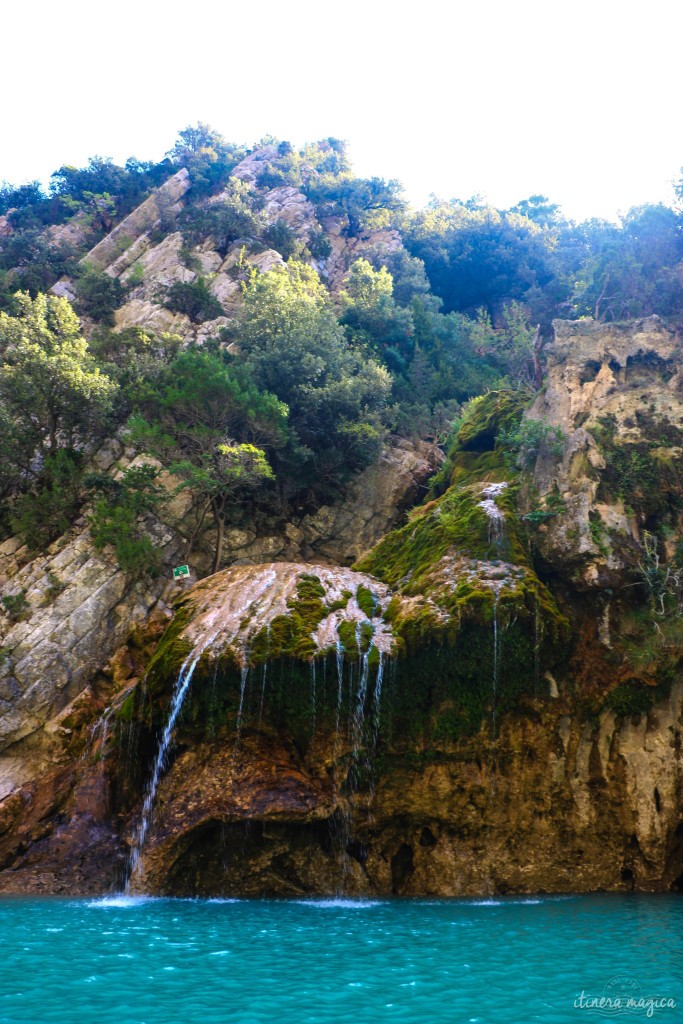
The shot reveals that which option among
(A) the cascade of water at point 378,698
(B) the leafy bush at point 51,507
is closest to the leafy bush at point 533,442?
(A) the cascade of water at point 378,698

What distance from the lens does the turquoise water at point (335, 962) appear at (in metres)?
6.19

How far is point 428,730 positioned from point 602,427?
7966 mm

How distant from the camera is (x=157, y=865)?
12.4 m

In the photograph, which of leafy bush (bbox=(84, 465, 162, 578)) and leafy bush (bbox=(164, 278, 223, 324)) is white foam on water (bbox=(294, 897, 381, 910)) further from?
leafy bush (bbox=(164, 278, 223, 324))

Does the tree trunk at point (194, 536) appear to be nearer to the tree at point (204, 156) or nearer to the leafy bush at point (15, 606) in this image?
the leafy bush at point (15, 606)

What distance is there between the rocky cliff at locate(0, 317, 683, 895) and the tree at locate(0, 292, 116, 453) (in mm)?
11436

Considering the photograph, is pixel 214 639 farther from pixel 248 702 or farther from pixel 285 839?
pixel 285 839

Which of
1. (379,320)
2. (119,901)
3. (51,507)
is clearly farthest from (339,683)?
(379,320)

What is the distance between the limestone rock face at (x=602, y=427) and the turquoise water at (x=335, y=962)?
6083 millimetres

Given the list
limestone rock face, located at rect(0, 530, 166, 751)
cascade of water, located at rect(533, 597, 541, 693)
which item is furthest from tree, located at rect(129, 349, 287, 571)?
cascade of water, located at rect(533, 597, 541, 693)

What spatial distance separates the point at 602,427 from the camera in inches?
642

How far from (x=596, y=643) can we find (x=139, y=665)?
33.9ft

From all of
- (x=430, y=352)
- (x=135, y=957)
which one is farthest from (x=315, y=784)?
(x=430, y=352)

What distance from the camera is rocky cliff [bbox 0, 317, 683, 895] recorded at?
12.6 meters
